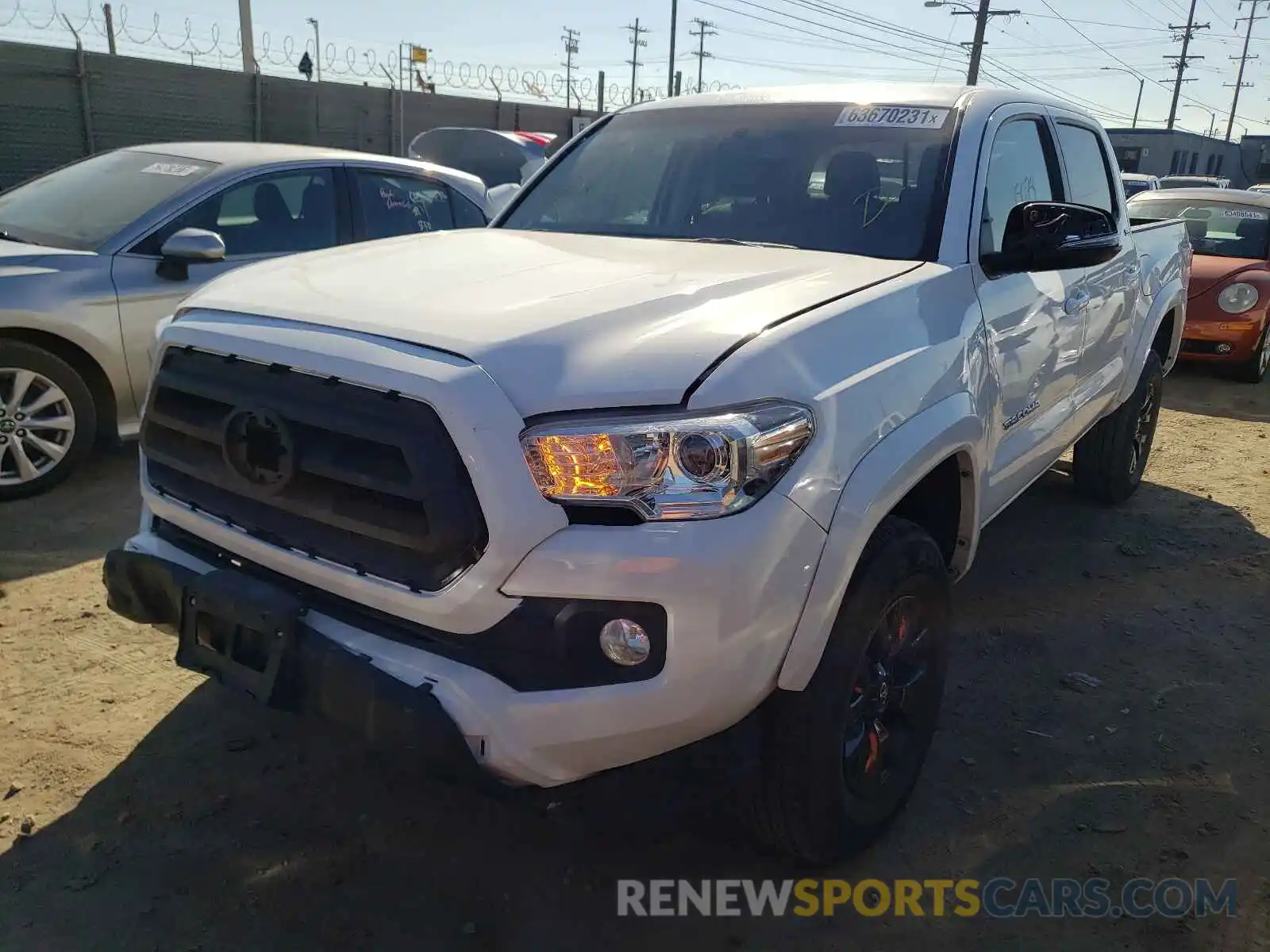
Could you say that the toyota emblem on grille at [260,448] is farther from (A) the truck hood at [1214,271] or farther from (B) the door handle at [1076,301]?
(A) the truck hood at [1214,271]

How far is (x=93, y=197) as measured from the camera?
16.9 ft

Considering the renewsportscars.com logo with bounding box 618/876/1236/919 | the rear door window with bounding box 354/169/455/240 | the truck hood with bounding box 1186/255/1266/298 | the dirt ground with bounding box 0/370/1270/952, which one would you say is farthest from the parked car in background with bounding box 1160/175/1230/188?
the renewsportscars.com logo with bounding box 618/876/1236/919

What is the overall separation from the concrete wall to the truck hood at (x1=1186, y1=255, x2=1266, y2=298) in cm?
1600

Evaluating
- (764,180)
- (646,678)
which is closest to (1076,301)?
(764,180)

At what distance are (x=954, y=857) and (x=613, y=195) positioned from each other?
2.39 metres

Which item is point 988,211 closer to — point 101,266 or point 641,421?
point 641,421

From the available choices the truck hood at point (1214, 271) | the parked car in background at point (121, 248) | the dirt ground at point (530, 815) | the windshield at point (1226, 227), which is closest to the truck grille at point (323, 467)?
the dirt ground at point (530, 815)

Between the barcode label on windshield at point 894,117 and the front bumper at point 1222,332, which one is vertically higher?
the barcode label on windshield at point 894,117

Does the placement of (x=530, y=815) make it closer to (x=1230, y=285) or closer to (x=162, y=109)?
(x=1230, y=285)

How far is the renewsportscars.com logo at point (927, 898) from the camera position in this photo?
2.41m

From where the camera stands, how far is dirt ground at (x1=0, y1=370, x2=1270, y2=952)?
2.31 metres

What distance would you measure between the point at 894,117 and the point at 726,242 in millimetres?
700

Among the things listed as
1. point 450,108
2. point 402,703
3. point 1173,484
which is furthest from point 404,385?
point 450,108

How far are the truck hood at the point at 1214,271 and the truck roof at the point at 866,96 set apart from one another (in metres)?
6.08
